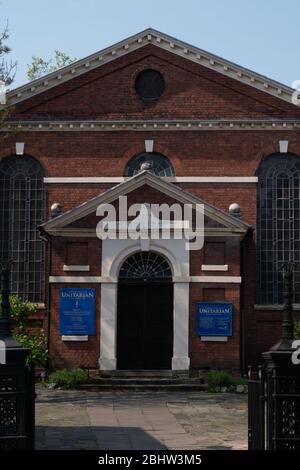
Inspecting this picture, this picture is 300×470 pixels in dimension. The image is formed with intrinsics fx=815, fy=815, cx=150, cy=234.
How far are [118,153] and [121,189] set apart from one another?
3.09 metres

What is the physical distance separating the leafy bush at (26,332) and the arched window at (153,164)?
5.50 meters

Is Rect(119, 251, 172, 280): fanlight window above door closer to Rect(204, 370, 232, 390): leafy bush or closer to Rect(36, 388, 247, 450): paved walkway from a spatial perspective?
Rect(204, 370, 232, 390): leafy bush

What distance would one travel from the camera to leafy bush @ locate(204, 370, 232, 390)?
72.5 ft

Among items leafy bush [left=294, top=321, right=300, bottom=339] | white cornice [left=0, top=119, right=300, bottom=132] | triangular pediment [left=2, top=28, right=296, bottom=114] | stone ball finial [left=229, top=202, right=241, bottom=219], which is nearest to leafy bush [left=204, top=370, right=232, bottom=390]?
leafy bush [left=294, top=321, right=300, bottom=339]

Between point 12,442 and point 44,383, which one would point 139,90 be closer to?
point 44,383

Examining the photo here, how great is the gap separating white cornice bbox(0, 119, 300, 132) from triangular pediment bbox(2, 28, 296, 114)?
31.9 inches

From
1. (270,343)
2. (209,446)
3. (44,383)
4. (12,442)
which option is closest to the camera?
(12,442)

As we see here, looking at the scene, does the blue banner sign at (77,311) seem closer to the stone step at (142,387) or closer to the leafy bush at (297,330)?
the stone step at (142,387)

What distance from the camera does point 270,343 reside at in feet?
84.3

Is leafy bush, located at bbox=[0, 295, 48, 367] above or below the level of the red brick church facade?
below

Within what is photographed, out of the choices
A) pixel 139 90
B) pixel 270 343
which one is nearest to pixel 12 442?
pixel 270 343

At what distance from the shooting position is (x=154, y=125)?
26766mm

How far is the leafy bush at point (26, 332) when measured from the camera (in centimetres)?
2367

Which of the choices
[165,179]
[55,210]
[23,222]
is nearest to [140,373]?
[55,210]
